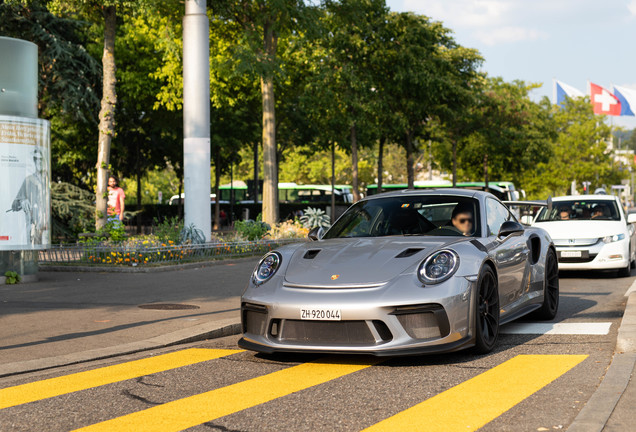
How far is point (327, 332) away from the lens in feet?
19.9

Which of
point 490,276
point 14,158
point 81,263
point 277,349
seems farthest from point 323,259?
point 81,263

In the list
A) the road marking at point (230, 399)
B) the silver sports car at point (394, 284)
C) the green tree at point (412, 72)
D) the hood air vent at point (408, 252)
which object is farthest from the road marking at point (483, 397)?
the green tree at point (412, 72)

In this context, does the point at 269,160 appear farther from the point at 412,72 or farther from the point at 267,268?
the point at 267,268

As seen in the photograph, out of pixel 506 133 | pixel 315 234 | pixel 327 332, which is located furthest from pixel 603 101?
pixel 327 332

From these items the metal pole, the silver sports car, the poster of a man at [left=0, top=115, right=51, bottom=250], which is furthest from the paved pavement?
the metal pole

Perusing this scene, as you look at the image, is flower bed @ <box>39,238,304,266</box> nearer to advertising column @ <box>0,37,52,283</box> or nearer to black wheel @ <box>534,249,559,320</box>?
advertising column @ <box>0,37,52,283</box>

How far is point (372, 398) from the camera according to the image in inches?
207

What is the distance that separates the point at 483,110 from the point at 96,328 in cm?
4261

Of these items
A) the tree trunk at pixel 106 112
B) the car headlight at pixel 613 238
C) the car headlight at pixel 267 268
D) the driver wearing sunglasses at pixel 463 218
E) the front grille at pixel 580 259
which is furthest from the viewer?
the tree trunk at pixel 106 112

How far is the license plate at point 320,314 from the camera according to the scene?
5.97 meters

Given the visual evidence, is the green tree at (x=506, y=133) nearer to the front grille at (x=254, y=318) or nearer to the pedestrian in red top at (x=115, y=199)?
the pedestrian in red top at (x=115, y=199)

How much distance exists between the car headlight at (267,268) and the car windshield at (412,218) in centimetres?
91

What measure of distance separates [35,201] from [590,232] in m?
8.91

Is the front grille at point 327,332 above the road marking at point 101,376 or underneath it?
above
